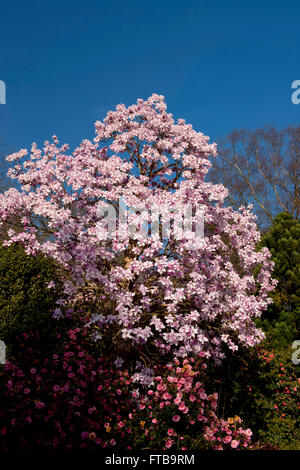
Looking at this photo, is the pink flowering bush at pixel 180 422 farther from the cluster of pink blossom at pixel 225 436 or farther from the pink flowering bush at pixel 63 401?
the pink flowering bush at pixel 63 401

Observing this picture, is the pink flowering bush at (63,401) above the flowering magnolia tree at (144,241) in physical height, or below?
below

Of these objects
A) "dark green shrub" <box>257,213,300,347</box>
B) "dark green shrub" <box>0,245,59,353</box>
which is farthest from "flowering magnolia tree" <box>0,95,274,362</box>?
"dark green shrub" <box>257,213,300,347</box>

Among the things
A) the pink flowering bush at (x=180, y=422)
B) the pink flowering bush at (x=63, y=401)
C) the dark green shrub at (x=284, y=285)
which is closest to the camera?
the pink flowering bush at (x=63, y=401)

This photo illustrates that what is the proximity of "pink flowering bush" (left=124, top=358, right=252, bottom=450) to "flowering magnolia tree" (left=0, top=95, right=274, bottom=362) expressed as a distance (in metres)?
Result: 0.67

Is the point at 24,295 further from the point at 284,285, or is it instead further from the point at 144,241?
the point at 284,285

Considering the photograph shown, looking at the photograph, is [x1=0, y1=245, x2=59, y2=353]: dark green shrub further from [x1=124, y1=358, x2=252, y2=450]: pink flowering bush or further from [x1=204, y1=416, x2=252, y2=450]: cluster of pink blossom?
[x1=204, y1=416, x2=252, y2=450]: cluster of pink blossom

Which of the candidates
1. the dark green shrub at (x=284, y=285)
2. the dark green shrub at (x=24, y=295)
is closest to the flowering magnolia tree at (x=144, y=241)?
the dark green shrub at (x=24, y=295)

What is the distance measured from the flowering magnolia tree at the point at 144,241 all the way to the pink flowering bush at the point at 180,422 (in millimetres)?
668

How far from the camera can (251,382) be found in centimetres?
852

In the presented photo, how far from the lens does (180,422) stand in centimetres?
633

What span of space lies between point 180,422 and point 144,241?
9.69 ft

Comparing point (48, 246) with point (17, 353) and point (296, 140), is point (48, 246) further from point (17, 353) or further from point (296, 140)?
point (296, 140)

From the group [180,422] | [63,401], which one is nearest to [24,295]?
[63,401]

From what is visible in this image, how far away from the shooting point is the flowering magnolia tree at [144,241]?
21.5 feet
